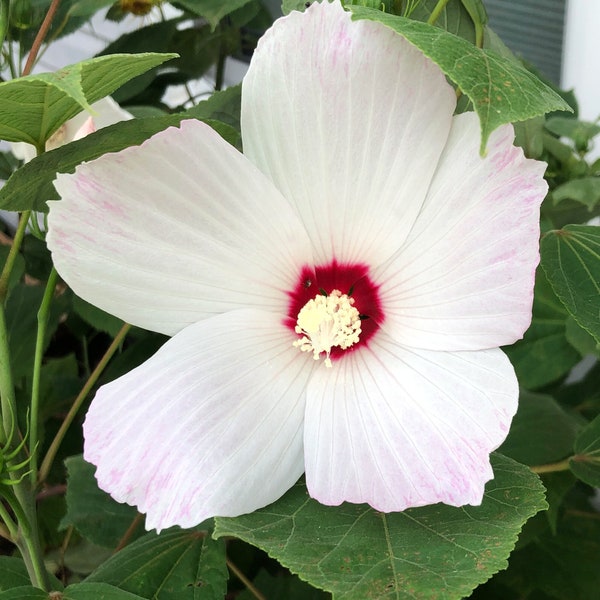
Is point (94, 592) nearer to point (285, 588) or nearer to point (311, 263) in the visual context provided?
point (311, 263)

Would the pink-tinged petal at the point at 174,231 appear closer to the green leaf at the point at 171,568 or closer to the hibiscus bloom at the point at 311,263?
the hibiscus bloom at the point at 311,263

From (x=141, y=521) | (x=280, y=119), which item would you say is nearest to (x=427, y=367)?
(x=280, y=119)

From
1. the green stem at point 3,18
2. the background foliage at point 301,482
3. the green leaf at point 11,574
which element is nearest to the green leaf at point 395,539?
the background foliage at point 301,482

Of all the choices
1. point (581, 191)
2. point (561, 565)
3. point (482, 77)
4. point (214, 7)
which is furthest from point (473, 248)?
point (561, 565)

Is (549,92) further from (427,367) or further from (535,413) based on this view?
(535,413)

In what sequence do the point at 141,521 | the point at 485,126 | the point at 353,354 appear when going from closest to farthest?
the point at 485,126 < the point at 353,354 < the point at 141,521
